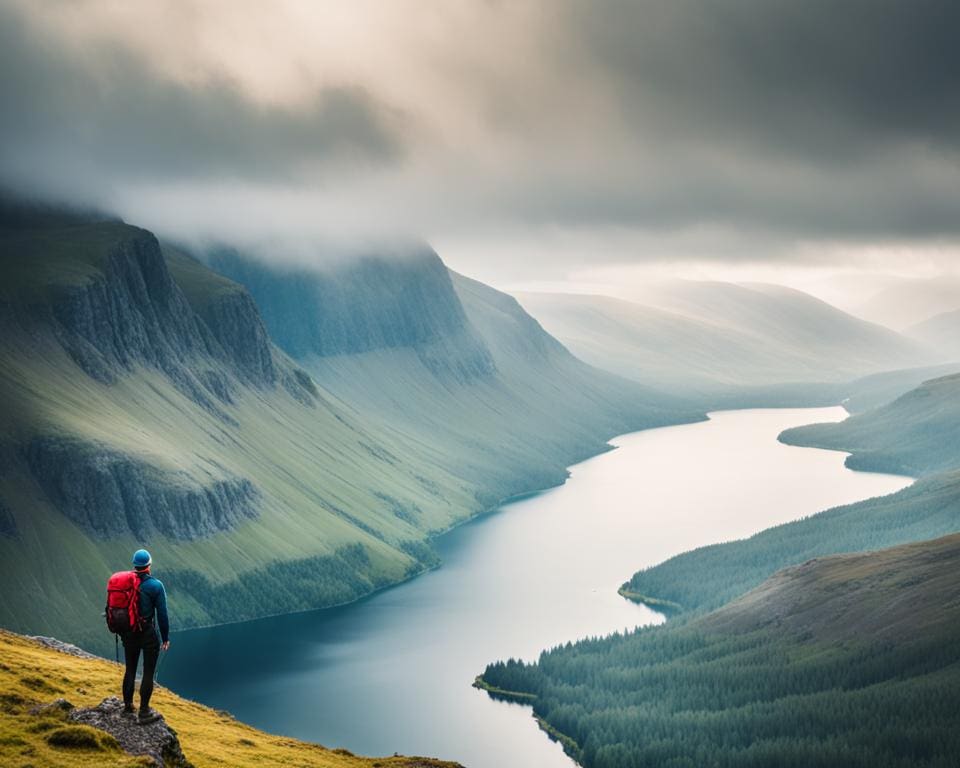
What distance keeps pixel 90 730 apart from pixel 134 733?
2297 mm

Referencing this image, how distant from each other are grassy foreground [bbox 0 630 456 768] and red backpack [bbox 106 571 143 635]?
5.60m

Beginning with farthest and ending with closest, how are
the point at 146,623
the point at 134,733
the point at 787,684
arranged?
the point at 787,684, the point at 134,733, the point at 146,623

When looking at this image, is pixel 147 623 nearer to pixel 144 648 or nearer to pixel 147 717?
pixel 144 648

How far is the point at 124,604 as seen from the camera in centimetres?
4703

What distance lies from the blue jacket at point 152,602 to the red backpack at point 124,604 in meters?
0.22

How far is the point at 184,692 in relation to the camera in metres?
182

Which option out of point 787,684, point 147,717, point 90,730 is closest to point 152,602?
point 90,730

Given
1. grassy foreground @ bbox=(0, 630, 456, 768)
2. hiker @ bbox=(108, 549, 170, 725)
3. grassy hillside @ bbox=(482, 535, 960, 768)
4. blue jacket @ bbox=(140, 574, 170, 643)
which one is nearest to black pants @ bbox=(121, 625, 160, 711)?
hiker @ bbox=(108, 549, 170, 725)

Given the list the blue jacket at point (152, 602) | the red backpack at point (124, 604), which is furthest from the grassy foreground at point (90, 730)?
the blue jacket at point (152, 602)

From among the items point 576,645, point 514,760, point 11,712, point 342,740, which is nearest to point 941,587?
point 576,645

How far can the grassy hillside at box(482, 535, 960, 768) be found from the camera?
147 meters

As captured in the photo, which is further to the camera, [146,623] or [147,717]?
[147,717]

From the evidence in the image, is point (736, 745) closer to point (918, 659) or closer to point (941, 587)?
point (918, 659)

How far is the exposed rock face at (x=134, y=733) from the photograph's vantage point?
1935 inches
